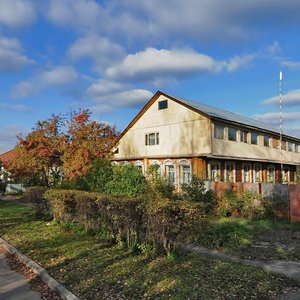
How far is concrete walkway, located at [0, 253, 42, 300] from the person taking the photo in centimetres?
618

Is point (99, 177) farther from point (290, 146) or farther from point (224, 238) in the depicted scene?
point (290, 146)

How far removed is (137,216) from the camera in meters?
8.41

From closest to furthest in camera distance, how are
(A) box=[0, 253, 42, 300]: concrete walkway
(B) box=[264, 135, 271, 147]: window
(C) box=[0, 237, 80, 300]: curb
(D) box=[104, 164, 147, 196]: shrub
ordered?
(C) box=[0, 237, 80, 300]: curb → (A) box=[0, 253, 42, 300]: concrete walkway → (D) box=[104, 164, 147, 196]: shrub → (B) box=[264, 135, 271, 147]: window

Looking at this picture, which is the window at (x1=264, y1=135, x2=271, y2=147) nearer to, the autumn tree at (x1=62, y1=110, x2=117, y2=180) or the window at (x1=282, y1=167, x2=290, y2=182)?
the window at (x1=282, y1=167, x2=290, y2=182)

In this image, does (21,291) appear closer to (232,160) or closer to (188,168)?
(188,168)

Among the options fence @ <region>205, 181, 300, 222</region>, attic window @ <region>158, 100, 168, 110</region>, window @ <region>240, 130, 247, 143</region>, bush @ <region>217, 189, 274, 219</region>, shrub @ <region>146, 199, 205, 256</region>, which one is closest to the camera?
shrub @ <region>146, 199, 205, 256</region>

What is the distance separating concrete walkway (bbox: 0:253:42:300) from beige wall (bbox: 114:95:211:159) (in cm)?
1924

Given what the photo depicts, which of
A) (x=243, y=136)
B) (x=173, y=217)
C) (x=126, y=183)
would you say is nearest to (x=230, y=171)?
(x=243, y=136)

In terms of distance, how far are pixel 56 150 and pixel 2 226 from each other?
1444 cm

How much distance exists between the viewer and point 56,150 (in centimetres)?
2814

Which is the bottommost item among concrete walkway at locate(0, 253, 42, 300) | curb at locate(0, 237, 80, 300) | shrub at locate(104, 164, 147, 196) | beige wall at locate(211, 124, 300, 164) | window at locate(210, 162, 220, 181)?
concrete walkway at locate(0, 253, 42, 300)

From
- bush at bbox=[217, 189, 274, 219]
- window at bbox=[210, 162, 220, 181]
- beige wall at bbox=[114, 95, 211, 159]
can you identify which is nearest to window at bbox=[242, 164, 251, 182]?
window at bbox=[210, 162, 220, 181]

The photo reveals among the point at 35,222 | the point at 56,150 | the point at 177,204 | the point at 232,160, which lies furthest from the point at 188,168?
the point at 177,204

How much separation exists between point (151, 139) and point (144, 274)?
23.6 m
